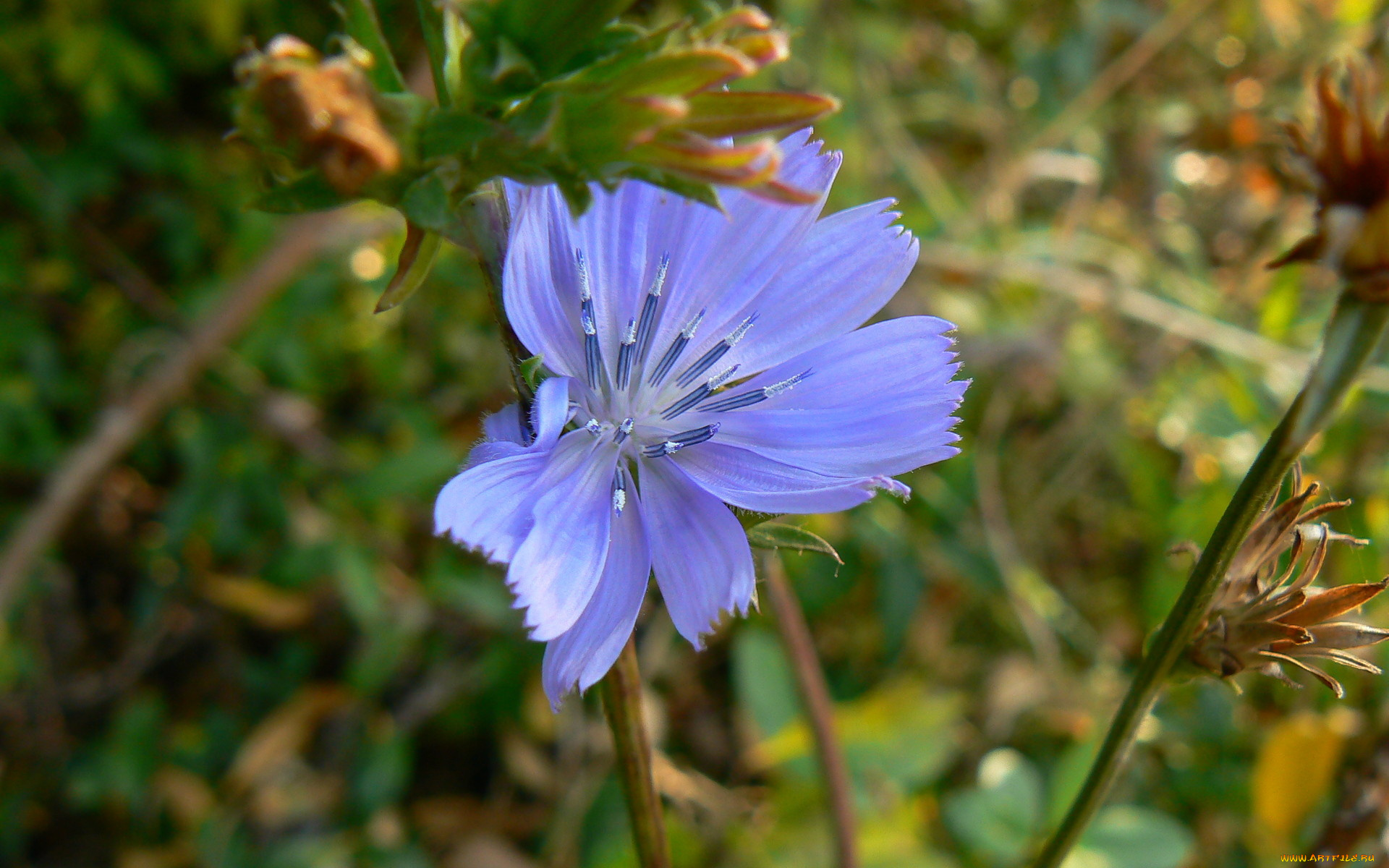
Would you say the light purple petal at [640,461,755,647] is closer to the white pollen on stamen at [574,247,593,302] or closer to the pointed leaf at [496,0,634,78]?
the white pollen on stamen at [574,247,593,302]

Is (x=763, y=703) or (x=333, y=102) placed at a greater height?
(x=333, y=102)

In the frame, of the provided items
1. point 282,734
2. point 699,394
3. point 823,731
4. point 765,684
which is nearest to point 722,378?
point 699,394

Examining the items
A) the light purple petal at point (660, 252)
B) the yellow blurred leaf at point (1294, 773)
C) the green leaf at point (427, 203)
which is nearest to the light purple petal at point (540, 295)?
the light purple petal at point (660, 252)

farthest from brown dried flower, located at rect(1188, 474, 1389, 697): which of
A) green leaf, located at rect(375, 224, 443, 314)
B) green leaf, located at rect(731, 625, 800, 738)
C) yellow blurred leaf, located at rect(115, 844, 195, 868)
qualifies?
yellow blurred leaf, located at rect(115, 844, 195, 868)

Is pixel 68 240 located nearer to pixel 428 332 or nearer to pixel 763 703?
pixel 428 332

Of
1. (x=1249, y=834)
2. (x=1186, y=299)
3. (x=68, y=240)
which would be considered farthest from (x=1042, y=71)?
(x=68, y=240)

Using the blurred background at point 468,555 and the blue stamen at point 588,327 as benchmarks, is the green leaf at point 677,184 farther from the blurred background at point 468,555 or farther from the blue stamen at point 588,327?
the blurred background at point 468,555
